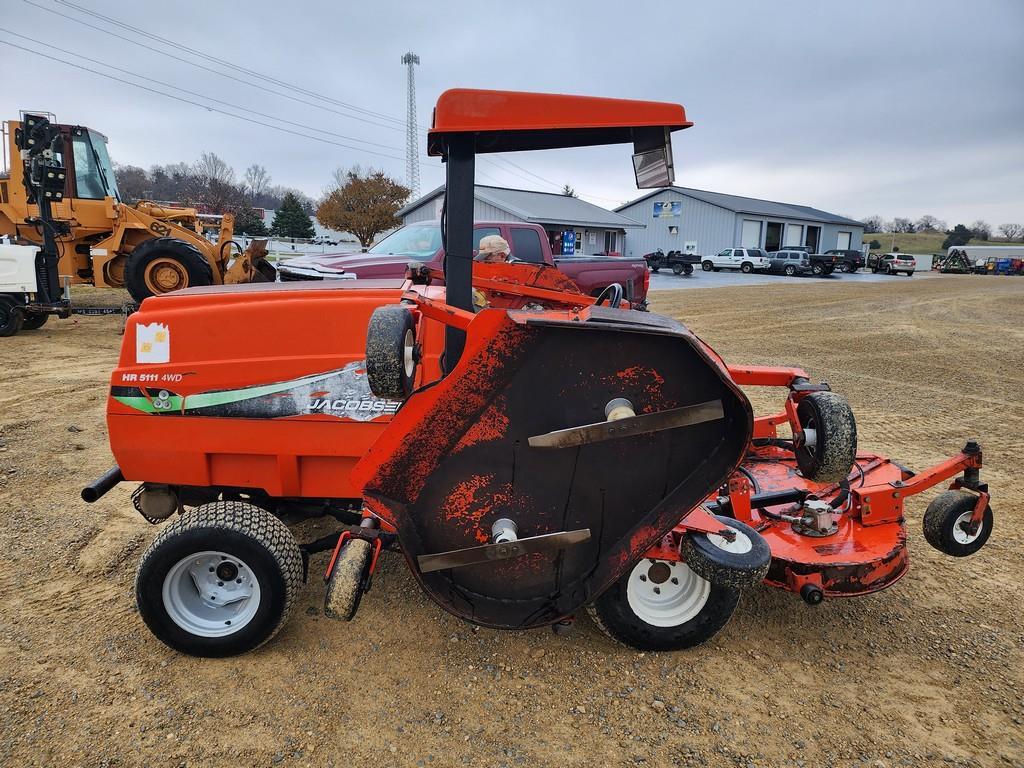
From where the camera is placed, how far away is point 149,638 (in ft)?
9.27

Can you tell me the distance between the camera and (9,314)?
9.76m

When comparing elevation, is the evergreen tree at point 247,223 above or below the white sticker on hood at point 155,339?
above

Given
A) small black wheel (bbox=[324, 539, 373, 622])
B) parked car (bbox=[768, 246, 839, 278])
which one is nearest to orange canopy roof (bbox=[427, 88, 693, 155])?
small black wheel (bbox=[324, 539, 373, 622])

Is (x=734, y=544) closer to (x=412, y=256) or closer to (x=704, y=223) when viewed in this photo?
(x=412, y=256)

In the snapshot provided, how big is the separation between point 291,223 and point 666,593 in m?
45.5

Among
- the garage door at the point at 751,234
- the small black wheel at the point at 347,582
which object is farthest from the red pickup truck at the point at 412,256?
the garage door at the point at 751,234

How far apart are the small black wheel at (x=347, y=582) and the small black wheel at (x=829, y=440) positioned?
176 cm

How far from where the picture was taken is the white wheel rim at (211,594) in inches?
106

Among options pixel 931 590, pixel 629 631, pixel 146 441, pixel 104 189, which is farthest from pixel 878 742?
pixel 104 189

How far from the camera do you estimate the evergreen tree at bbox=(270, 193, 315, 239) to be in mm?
43656

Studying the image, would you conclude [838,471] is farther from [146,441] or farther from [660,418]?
[146,441]

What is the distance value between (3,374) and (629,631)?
319 inches

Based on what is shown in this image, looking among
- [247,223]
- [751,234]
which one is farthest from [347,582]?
[751,234]

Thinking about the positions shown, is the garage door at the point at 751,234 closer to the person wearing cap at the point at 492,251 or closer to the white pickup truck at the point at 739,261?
the white pickup truck at the point at 739,261
